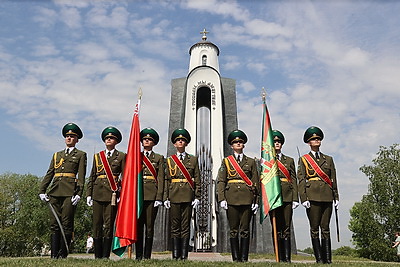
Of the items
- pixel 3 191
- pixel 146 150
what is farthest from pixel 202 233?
pixel 3 191

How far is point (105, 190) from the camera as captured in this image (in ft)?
18.7

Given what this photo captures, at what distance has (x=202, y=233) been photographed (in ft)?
52.2

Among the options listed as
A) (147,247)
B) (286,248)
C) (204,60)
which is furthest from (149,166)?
(204,60)

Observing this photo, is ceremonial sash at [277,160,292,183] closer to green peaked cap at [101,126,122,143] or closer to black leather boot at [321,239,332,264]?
black leather boot at [321,239,332,264]

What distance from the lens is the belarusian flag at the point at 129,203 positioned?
5.57m

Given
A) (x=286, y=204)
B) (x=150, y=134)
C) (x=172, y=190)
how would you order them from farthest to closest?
(x=286, y=204) < (x=150, y=134) < (x=172, y=190)

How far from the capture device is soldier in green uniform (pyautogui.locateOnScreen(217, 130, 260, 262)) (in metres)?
5.63

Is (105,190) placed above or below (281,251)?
above

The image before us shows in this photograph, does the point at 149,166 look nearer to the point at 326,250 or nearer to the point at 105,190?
the point at 105,190

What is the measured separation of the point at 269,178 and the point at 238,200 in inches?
34.3

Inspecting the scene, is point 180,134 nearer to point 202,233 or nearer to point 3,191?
point 202,233

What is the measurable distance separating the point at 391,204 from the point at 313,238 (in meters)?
14.9

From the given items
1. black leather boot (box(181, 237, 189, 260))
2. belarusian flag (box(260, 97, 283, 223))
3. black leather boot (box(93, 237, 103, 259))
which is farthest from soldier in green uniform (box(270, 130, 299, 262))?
black leather boot (box(93, 237, 103, 259))

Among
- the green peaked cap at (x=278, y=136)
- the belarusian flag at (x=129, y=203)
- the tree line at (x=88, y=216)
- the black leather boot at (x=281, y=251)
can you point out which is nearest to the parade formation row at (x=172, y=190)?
the belarusian flag at (x=129, y=203)
